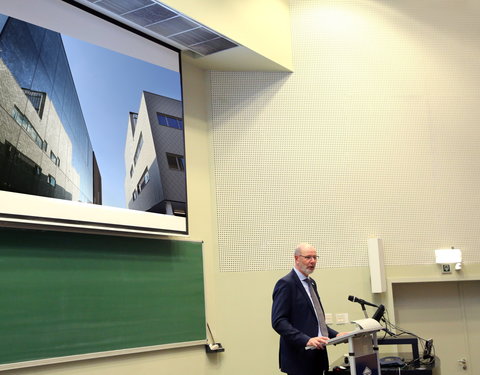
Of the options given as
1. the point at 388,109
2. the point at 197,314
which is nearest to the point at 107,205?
the point at 197,314

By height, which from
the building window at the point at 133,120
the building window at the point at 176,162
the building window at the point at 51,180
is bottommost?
the building window at the point at 51,180

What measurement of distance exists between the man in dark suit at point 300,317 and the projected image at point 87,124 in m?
2.01

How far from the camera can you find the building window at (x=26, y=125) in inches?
186

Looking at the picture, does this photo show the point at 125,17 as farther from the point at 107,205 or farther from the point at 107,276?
the point at 107,276

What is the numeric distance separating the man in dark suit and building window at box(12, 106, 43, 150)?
224cm

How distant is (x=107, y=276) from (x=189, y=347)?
138cm

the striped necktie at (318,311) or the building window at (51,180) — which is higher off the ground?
the building window at (51,180)

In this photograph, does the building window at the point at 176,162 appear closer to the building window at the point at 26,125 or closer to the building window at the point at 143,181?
the building window at the point at 143,181

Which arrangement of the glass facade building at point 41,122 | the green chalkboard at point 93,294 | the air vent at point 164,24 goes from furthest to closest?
the air vent at point 164,24
the green chalkboard at point 93,294
the glass facade building at point 41,122

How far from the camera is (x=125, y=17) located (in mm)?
5898

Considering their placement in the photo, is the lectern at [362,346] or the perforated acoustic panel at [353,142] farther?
the perforated acoustic panel at [353,142]

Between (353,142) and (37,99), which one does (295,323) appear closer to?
(37,99)

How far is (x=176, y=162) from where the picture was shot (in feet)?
21.2

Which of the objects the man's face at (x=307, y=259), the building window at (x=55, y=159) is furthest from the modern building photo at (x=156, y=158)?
the man's face at (x=307, y=259)
